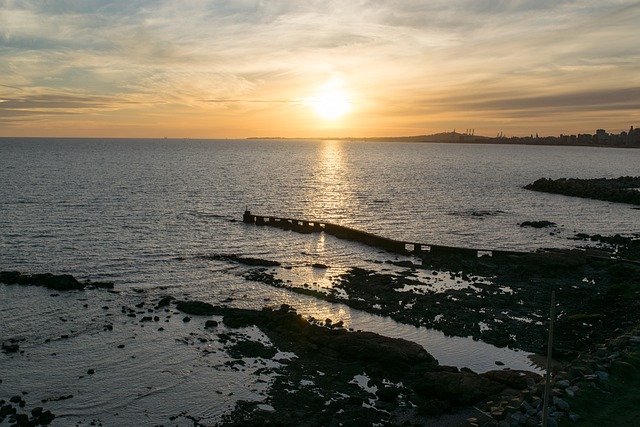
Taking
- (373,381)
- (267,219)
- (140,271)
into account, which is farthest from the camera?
(267,219)

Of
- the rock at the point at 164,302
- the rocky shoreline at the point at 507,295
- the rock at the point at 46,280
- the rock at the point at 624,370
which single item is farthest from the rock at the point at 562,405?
the rock at the point at 46,280

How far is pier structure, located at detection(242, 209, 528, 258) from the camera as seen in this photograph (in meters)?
47.0

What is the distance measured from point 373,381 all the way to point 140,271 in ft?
82.5

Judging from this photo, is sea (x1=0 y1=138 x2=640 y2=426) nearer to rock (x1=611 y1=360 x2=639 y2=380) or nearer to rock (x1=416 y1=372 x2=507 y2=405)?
rock (x1=416 y1=372 x2=507 y2=405)

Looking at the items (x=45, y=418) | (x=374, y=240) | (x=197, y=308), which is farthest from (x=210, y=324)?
(x=374, y=240)

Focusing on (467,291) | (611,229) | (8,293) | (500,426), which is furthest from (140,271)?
(611,229)

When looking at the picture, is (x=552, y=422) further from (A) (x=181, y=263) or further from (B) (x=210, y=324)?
(A) (x=181, y=263)

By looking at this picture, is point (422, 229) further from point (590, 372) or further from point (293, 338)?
point (590, 372)

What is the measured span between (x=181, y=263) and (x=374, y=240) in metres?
20.0

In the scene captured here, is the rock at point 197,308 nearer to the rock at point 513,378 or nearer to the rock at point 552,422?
the rock at point 513,378

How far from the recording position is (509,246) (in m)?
53.4

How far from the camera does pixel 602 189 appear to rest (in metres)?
96.2

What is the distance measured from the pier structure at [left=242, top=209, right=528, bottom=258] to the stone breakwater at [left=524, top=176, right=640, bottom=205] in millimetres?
54335

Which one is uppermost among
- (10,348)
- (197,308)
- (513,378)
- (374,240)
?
(374,240)
